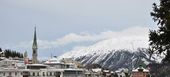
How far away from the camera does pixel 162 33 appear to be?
125 ft

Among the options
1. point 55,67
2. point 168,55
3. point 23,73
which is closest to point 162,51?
point 168,55

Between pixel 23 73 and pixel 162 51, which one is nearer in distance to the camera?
pixel 162 51

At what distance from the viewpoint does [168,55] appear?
3812cm

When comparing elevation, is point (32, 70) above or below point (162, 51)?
above

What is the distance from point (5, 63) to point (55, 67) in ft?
77.1

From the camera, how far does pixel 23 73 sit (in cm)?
16675

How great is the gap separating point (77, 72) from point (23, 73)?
1138 inches

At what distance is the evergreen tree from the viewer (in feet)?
123

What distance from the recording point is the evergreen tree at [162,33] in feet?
123

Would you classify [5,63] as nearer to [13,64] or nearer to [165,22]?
[13,64]

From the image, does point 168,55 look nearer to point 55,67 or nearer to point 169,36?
point 169,36

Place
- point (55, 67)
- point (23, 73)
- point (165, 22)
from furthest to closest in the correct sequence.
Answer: point (55, 67) → point (23, 73) → point (165, 22)

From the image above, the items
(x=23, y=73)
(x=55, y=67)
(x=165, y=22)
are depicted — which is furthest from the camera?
(x=55, y=67)

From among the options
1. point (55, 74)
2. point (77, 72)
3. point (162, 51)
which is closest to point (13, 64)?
point (55, 74)
